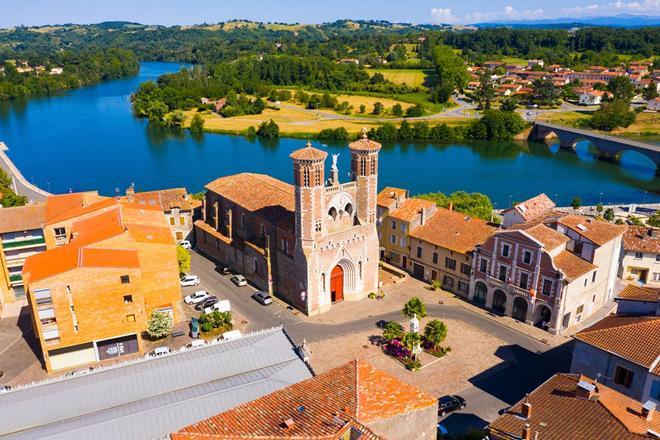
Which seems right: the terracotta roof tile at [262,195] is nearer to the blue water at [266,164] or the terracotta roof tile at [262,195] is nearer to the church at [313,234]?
the church at [313,234]

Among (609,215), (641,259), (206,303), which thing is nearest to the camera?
(206,303)

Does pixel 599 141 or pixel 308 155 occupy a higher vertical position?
pixel 308 155

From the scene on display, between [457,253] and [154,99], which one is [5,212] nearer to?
[457,253]

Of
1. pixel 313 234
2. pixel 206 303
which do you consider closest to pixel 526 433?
pixel 313 234

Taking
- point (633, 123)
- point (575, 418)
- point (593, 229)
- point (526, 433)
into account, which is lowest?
point (633, 123)

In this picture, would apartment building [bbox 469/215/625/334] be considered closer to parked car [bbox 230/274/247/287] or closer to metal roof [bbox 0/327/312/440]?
metal roof [bbox 0/327/312/440]

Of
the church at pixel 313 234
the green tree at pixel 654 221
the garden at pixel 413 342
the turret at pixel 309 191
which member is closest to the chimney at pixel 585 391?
the garden at pixel 413 342

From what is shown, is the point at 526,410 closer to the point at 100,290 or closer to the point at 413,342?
the point at 413,342
